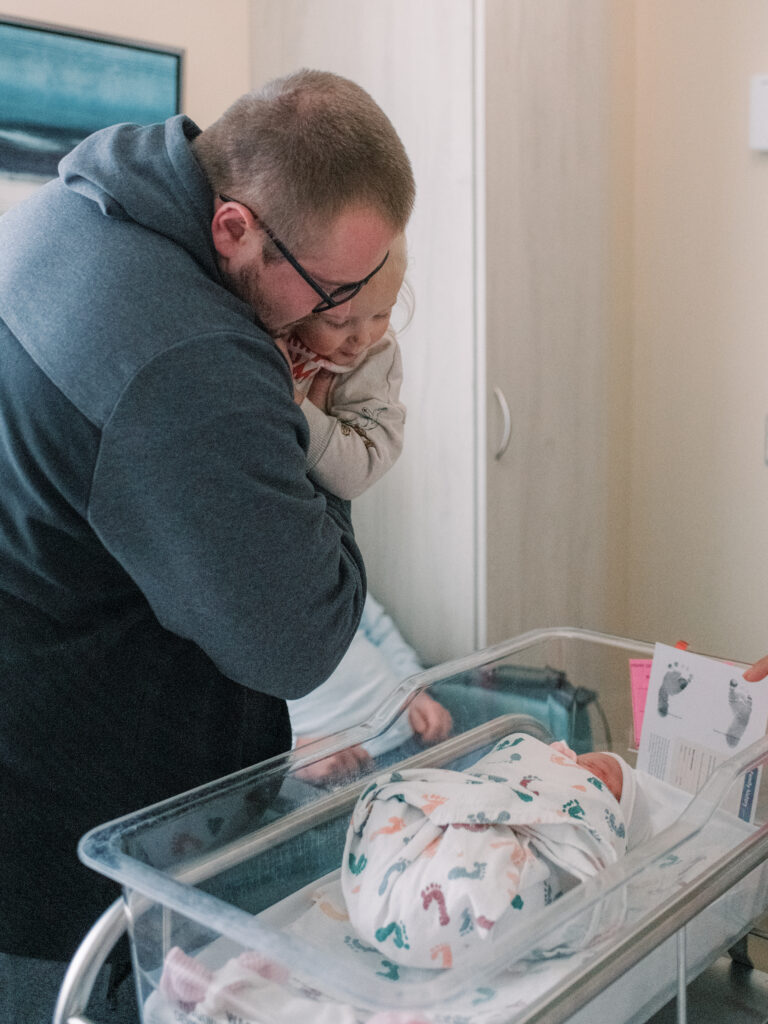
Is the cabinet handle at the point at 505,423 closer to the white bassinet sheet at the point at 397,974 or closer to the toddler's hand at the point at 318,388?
the toddler's hand at the point at 318,388

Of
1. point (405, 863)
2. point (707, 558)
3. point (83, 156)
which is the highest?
point (83, 156)

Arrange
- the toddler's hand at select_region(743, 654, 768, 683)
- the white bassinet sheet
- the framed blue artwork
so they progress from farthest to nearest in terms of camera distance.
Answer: the framed blue artwork < the toddler's hand at select_region(743, 654, 768, 683) < the white bassinet sheet

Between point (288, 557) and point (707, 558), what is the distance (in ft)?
6.36

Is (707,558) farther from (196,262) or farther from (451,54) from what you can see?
(196,262)

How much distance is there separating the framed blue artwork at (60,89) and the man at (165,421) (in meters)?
1.40

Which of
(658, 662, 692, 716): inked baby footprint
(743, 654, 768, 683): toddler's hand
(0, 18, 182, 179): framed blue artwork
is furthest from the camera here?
(0, 18, 182, 179): framed blue artwork

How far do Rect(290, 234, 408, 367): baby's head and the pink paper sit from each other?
58 cm

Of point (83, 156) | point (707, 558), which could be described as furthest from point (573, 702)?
point (707, 558)

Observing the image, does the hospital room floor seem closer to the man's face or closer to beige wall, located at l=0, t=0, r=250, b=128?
the man's face

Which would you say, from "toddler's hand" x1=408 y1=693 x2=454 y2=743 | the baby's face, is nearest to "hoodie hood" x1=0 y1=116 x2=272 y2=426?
"toddler's hand" x1=408 y1=693 x2=454 y2=743

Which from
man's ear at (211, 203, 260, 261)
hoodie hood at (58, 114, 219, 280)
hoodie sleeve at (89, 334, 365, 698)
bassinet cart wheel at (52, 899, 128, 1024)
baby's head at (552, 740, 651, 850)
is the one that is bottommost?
baby's head at (552, 740, 651, 850)

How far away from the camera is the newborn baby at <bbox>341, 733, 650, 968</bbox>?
0.91m

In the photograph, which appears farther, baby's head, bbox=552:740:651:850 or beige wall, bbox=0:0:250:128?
beige wall, bbox=0:0:250:128

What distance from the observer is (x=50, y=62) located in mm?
2248
